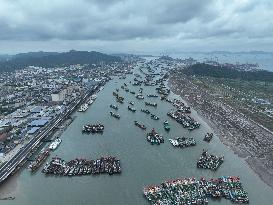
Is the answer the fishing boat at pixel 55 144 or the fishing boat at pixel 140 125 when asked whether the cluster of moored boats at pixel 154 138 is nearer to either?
the fishing boat at pixel 140 125

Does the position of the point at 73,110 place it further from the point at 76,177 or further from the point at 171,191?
the point at 171,191

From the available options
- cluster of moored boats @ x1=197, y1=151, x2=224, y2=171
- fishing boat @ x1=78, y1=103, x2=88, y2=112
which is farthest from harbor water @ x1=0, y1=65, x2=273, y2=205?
fishing boat @ x1=78, y1=103, x2=88, y2=112

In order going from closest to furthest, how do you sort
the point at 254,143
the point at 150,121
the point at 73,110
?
the point at 254,143 < the point at 150,121 < the point at 73,110

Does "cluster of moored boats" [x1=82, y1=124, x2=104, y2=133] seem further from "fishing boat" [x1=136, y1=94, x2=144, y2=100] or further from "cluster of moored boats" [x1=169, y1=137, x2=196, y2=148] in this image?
"fishing boat" [x1=136, y1=94, x2=144, y2=100]

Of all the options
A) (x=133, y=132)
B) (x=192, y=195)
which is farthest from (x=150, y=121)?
(x=192, y=195)

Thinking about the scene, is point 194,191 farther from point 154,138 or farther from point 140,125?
point 140,125

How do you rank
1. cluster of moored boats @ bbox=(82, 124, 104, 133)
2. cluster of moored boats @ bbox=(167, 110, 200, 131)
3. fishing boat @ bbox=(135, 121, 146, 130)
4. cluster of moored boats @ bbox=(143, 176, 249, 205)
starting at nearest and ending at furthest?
cluster of moored boats @ bbox=(143, 176, 249, 205)
cluster of moored boats @ bbox=(82, 124, 104, 133)
fishing boat @ bbox=(135, 121, 146, 130)
cluster of moored boats @ bbox=(167, 110, 200, 131)
